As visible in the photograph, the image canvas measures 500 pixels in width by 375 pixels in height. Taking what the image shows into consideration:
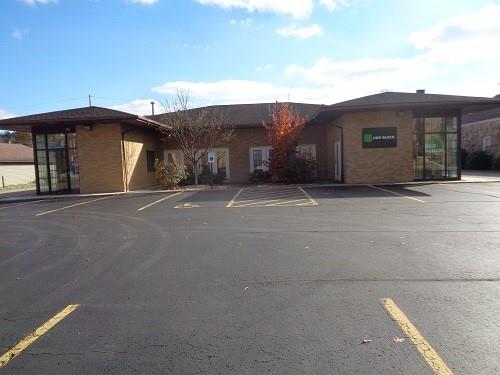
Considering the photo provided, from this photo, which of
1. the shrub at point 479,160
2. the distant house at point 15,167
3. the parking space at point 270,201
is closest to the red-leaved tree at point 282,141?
the parking space at point 270,201

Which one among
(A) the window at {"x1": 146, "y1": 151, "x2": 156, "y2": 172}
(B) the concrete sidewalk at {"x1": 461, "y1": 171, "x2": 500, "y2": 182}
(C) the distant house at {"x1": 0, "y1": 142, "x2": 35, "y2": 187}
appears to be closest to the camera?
(B) the concrete sidewalk at {"x1": 461, "y1": 171, "x2": 500, "y2": 182}

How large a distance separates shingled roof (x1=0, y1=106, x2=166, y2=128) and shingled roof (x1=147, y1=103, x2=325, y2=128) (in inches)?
275

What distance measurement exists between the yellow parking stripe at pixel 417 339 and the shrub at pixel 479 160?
106ft

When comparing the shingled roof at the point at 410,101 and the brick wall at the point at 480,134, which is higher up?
the shingled roof at the point at 410,101

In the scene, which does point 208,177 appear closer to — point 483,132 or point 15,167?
point 483,132

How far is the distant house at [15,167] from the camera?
37406 mm

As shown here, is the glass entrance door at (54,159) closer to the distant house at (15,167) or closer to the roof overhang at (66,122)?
the roof overhang at (66,122)

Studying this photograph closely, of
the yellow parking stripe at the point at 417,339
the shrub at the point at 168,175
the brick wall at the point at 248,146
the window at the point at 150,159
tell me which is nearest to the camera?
the yellow parking stripe at the point at 417,339

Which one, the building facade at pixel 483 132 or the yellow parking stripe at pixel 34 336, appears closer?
the yellow parking stripe at pixel 34 336

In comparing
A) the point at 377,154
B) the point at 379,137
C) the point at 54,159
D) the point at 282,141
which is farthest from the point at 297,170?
the point at 54,159

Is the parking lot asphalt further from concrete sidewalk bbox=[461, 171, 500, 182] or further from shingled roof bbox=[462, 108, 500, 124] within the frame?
shingled roof bbox=[462, 108, 500, 124]

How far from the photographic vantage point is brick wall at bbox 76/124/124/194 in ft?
68.3

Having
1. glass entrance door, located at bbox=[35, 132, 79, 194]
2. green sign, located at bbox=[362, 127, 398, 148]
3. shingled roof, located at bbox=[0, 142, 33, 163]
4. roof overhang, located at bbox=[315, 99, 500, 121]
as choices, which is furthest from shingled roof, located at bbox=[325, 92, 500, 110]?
shingled roof, located at bbox=[0, 142, 33, 163]

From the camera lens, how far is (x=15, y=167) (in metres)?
39.3
